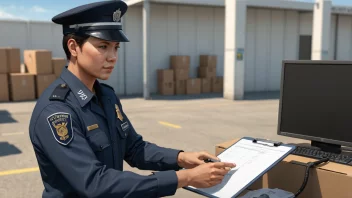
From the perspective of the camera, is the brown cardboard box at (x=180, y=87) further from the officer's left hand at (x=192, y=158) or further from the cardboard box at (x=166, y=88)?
the officer's left hand at (x=192, y=158)

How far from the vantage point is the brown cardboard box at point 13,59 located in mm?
11242

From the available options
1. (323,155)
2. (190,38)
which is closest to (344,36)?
(190,38)

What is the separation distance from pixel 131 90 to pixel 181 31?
2836 mm

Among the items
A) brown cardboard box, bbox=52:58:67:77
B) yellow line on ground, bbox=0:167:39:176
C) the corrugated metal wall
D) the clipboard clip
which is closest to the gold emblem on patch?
the clipboard clip

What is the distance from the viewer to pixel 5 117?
8719 mm

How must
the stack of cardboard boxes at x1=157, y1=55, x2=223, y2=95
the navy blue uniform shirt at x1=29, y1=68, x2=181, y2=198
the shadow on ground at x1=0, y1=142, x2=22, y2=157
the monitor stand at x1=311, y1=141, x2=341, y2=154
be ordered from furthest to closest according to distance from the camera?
the stack of cardboard boxes at x1=157, y1=55, x2=223, y2=95, the shadow on ground at x1=0, y1=142, x2=22, y2=157, the monitor stand at x1=311, y1=141, x2=341, y2=154, the navy blue uniform shirt at x1=29, y1=68, x2=181, y2=198

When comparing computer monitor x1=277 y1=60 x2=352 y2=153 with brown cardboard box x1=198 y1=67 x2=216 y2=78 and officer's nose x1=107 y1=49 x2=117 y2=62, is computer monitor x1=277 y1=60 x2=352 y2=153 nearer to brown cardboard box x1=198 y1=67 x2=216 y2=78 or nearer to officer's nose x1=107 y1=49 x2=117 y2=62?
officer's nose x1=107 y1=49 x2=117 y2=62

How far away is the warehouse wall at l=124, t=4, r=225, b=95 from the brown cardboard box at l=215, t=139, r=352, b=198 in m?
11.3

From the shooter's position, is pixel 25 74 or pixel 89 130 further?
pixel 25 74

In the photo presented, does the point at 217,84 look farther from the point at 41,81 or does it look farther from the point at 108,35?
the point at 108,35

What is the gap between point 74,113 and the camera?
62.1 inches

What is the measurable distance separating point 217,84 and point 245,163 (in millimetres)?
12431

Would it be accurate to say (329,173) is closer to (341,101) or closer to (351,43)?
(341,101)

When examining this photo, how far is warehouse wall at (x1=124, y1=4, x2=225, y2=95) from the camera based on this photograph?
43.4 ft
